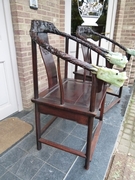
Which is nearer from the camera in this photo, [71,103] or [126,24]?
[71,103]

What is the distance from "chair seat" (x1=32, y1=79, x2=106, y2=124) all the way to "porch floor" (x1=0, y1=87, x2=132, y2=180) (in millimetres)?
442

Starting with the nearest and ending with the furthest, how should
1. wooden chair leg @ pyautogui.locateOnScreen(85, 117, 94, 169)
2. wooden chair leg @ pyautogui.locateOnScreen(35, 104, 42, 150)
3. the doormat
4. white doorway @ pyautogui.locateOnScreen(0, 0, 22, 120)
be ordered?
wooden chair leg @ pyautogui.locateOnScreen(85, 117, 94, 169) → wooden chair leg @ pyautogui.locateOnScreen(35, 104, 42, 150) → the doormat → white doorway @ pyautogui.locateOnScreen(0, 0, 22, 120)

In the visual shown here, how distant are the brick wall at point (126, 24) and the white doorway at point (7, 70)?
2175mm

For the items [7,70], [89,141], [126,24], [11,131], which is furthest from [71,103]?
[126,24]

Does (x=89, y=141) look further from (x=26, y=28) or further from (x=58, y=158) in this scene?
(x=26, y=28)

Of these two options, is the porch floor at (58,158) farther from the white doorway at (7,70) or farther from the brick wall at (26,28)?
the brick wall at (26,28)

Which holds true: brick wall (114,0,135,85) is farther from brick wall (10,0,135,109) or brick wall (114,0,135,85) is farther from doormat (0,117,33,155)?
doormat (0,117,33,155)

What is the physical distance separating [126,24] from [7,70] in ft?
8.19

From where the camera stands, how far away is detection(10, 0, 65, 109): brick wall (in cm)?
156

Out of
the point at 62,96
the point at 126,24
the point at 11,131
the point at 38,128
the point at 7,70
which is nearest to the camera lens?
the point at 62,96

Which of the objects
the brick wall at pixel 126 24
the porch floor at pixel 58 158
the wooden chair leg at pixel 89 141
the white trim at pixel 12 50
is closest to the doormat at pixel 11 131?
the porch floor at pixel 58 158

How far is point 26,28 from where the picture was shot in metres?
1.66

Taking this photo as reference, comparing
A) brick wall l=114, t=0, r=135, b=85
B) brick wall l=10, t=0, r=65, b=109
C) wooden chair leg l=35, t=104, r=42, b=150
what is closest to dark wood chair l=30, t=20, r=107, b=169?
wooden chair leg l=35, t=104, r=42, b=150

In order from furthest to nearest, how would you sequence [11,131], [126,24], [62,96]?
[126,24] < [11,131] < [62,96]
